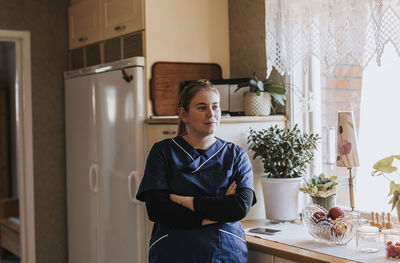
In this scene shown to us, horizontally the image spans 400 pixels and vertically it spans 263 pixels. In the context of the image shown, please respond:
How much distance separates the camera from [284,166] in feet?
8.92

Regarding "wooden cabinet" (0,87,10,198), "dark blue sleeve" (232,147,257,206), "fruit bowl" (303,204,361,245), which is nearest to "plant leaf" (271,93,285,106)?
"dark blue sleeve" (232,147,257,206)

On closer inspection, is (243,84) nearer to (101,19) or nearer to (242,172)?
(242,172)

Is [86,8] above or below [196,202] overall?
above

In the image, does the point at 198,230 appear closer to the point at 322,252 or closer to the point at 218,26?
the point at 322,252

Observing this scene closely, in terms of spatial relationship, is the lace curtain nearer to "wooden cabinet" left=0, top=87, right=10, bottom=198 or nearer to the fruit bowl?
the fruit bowl

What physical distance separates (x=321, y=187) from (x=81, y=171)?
185 cm

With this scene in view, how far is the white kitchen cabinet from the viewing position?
2.79 metres

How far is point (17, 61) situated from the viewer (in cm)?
405

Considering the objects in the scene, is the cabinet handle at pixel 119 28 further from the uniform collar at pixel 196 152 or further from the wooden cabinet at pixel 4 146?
the wooden cabinet at pixel 4 146

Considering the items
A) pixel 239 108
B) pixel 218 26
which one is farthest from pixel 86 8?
pixel 239 108

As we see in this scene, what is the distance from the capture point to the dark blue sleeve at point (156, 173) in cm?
220

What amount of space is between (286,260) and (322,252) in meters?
0.16

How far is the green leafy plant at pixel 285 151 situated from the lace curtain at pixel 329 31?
1.17 ft

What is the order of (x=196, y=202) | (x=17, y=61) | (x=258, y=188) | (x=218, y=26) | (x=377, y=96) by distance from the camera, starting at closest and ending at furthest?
(x=196, y=202)
(x=377, y=96)
(x=258, y=188)
(x=218, y=26)
(x=17, y=61)
